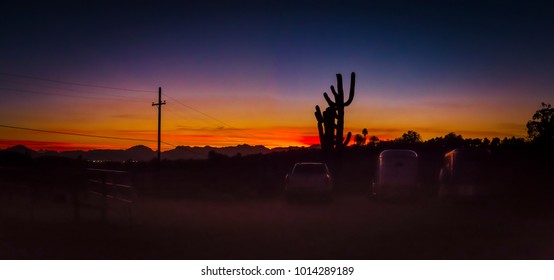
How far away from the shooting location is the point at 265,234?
535 inches

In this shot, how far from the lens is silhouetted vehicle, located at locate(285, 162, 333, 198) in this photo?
2517 cm

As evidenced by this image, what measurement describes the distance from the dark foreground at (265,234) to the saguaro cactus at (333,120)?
52.0ft

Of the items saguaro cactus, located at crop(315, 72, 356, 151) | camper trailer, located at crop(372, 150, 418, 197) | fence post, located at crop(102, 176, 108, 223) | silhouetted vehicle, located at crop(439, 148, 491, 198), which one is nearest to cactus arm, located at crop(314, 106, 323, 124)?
saguaro cactus, located at crop(315, 72, 356, 151)

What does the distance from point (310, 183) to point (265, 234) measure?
11702 millimetres

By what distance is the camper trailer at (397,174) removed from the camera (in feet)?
89.4

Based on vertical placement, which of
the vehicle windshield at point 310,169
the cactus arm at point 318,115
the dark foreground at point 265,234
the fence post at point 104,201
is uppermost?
the cactus arm at point 318,115

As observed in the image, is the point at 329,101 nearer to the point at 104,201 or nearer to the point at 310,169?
the point at 310,169

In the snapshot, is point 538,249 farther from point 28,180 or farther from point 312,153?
point 312,153

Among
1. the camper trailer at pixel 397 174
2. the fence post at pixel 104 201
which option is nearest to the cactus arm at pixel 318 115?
the camper trailer at pixel 397 174

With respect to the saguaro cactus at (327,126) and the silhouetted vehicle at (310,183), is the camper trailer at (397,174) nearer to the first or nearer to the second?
the silhouetted vehicle at (310,183)

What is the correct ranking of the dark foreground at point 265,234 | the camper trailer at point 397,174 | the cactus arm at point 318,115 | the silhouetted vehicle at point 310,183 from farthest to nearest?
the cactus arm at point 318,115, the camper trailer at point 397,174, the silhouetted vehicle at point 310,183, the dark foreground at point 265,234

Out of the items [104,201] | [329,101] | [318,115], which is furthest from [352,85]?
[104,201]

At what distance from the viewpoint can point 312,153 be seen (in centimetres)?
6488

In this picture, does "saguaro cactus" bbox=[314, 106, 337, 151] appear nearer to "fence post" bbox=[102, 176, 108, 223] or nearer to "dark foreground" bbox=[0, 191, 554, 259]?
"dark foreground" bbox=[0, 191, 554, 259]
